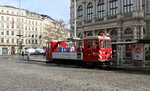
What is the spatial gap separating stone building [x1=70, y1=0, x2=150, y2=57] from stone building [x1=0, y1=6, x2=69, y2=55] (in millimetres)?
41724

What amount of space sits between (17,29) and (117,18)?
6864 centimetres

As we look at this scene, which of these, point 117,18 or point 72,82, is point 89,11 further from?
point 72,82

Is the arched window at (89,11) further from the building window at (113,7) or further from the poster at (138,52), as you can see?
the poster at (138,52)

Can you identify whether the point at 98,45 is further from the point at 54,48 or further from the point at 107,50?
the point at 54,48

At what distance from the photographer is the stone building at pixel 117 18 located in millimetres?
36250

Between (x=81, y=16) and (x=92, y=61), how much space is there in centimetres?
3051

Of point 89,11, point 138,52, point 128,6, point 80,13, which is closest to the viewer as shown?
point 138,52

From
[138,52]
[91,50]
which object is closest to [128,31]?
[138,52]

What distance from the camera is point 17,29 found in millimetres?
98500

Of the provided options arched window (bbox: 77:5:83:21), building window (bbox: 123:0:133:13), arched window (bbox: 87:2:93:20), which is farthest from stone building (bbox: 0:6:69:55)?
building window (bbox: 123:0:133:13)

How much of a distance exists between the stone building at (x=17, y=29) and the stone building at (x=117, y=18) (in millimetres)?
41724

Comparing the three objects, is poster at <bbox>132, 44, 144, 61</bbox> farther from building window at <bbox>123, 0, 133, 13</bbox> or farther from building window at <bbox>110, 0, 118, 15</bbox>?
building window at <bbox>110, 0, 118, 15</bbox>

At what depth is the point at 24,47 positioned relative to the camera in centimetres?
9925

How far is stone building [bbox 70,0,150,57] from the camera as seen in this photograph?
36.2 metres
